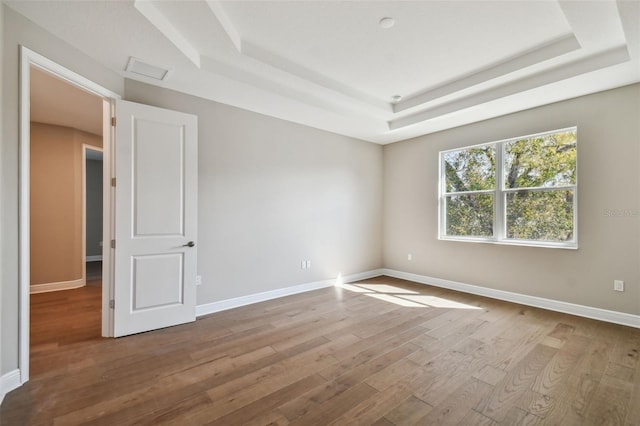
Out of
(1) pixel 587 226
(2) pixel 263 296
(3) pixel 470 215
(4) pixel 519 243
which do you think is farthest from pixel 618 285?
(2) pixel 263 296

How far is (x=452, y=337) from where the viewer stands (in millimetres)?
2875

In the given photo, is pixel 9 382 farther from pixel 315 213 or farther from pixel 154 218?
pixel 315 213

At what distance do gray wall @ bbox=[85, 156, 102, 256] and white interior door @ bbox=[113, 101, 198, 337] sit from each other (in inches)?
239

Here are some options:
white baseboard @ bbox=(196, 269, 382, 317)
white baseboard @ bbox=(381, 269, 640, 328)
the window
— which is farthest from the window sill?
white baseboard @ bbox=(196, 269, 382, 317)

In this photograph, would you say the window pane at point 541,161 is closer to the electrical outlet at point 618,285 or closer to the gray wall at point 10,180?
the electrical outlet at point 618,285

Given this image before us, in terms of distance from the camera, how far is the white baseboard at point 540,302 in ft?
10.5

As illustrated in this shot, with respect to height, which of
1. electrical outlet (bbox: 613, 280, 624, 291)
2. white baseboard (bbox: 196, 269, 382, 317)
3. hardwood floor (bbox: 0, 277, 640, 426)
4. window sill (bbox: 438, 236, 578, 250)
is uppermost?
window sill (bbox: 438, 236, 578, 250)

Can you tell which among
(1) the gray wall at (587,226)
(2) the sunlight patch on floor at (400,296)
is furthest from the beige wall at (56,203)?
(1) the gray wall at (587,226)

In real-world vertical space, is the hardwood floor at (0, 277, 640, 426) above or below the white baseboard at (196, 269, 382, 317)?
below

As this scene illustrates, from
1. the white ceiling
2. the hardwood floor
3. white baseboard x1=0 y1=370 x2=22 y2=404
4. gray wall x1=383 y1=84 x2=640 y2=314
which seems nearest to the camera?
the hardwood floor

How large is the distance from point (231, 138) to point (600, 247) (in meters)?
4.67

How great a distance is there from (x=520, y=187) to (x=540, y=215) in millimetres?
453

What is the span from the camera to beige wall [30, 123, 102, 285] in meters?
4.44

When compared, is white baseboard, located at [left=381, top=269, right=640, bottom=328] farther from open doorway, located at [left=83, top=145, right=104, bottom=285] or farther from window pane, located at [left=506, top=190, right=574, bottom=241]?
open doorway, located at [left=83, top=145, right=104, bottom=285]
